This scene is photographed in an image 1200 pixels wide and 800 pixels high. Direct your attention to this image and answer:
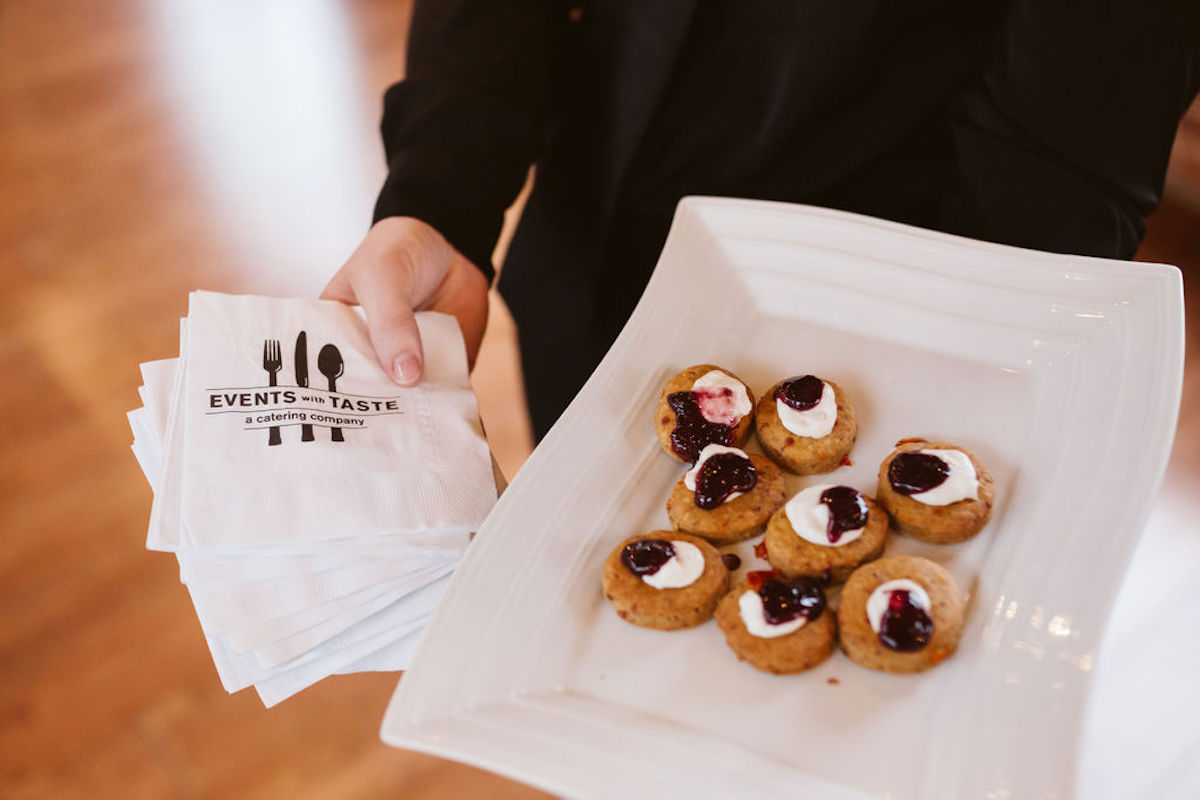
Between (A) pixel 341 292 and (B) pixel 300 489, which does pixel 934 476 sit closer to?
(B) pixel 300 489

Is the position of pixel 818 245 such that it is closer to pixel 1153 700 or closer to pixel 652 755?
pixel 652 755

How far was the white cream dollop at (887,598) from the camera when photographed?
2.77 feet

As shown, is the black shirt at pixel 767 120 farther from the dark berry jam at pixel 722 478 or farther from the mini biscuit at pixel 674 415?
the dark berry jam at pixel 722 478

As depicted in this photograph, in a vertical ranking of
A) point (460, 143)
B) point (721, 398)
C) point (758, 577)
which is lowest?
point (758, 577)

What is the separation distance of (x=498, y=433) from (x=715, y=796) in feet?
6.10

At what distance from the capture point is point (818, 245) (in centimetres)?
117

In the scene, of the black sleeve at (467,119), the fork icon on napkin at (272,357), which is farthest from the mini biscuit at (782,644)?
the black sleeve at (467,119)

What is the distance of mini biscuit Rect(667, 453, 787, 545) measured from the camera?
0.96 m

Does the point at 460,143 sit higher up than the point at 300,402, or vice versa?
the point at 460,143

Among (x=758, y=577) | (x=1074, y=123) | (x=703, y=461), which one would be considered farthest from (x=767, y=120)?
Answer: (x=758, y=577)

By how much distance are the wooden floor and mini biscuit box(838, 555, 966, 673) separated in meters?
1.26

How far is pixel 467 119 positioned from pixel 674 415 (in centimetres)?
55

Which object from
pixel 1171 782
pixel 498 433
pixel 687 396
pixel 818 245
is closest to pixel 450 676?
pixel 687 396

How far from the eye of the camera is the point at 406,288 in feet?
3.82
